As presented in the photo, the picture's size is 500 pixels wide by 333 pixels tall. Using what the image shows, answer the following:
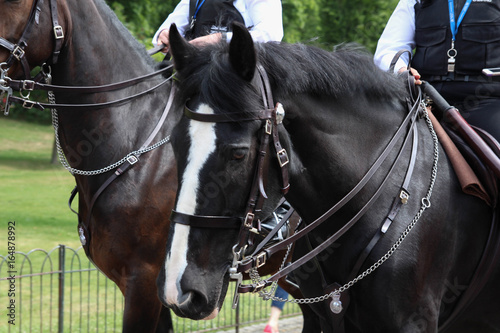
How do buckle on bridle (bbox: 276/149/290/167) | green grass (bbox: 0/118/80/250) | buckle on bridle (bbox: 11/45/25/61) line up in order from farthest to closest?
green grass (bbox: 0/118/80/250), buckle on bridle (bbox: 11/45/25/61), buckle on bridle (bbox: 276/149/290/167)

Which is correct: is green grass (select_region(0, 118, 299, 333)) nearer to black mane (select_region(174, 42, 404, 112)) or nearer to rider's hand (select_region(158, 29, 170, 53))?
rider's hand (select_region(158, 29, 170, 53))

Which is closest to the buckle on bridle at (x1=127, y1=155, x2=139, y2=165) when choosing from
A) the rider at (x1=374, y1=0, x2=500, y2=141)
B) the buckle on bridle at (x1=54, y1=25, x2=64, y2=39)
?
the buckle on bridle at (x1=54, y1=25, x2=64, y2=39)

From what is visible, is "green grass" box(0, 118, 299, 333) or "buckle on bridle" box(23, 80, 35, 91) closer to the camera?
"buckle on bridle" box(23, 80, 35, 91)

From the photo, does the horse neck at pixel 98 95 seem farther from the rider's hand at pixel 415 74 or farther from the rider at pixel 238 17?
the rider's hand at pixel 415 74

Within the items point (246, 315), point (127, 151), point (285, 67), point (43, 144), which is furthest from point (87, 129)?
point (43, 144)

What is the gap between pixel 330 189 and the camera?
9.89ft

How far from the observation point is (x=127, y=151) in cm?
442

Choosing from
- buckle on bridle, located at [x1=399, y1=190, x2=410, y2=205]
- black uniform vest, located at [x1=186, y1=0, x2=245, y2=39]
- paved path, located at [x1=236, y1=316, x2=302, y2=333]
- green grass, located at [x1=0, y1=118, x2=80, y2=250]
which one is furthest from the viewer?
green grass, located at [x1=0, y1=118, x2=80, y2=250]

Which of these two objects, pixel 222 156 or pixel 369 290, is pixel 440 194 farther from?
pixel 222 156

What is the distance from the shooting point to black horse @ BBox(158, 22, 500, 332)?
2607 millimetres

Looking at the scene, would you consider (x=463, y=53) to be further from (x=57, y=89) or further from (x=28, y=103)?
(x=28, y=103)

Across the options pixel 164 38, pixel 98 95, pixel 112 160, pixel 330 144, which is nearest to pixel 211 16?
pixel 164 38

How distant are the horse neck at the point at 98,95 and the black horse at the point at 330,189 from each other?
154 centimetres

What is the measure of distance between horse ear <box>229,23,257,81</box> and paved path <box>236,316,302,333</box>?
19.8 ft
